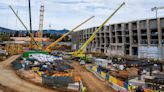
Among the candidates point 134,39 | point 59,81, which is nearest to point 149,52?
point 134,39

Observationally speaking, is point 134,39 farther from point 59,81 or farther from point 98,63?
point 59,81

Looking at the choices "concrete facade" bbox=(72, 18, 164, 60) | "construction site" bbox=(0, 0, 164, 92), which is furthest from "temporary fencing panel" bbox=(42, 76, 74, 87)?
"concrete facade" bbox=(72, 18, 164, 60)

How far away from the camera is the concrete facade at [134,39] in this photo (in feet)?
263

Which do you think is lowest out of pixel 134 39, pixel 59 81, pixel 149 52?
pixel 59 81

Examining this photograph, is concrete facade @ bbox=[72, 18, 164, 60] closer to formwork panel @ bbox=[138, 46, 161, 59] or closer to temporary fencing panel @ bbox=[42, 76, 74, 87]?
formwork panel @ bbox=[138, 46, 161, 59]

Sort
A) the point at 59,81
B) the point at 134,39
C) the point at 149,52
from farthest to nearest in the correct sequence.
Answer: the point at 134,39, the point at 149,52, the point at 59,81

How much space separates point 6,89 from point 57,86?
20.1ft

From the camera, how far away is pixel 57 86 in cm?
3284

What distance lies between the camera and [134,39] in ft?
311

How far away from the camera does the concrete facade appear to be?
8006 cm

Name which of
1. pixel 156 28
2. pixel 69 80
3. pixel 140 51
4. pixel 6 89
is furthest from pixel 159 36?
pixel 6 89

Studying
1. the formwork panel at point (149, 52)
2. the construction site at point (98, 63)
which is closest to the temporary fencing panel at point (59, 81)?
the construction site at point (98, 63)

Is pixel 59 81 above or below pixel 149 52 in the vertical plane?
below

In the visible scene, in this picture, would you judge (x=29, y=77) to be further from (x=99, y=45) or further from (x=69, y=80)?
(x=99, y=45)
